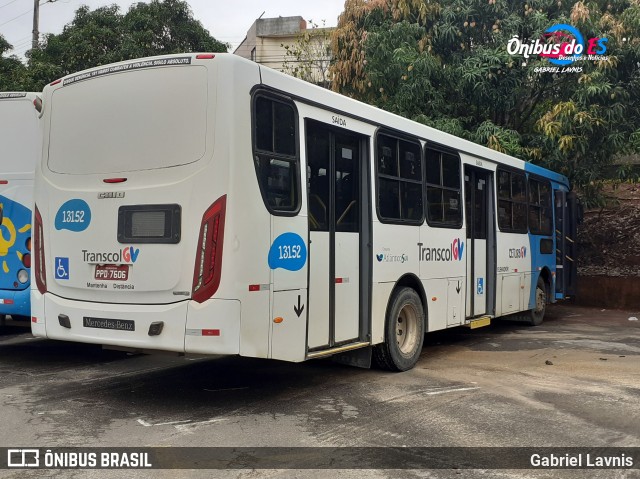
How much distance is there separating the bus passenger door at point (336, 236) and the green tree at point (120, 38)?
38.8 ft

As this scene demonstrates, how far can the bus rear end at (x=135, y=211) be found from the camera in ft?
18.7

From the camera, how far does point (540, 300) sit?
1319 cm

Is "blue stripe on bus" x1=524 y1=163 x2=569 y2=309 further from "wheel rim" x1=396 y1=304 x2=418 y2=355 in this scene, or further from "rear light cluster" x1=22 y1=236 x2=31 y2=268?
"rear light cluster" x1=22 y1=236 x2=31 y2=268

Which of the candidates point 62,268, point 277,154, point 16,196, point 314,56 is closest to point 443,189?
point 277,154

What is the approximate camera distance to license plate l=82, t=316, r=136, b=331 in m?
5.96

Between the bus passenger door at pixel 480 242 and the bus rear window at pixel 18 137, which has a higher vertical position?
the bus rear window at pixel 18 137

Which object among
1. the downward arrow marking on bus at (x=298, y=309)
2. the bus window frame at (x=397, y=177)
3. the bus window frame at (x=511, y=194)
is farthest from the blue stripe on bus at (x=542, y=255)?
the downward arrow marking on bus at (x=298, y=309)

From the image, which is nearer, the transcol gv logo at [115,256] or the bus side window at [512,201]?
the transcol gv logo at [115,256]

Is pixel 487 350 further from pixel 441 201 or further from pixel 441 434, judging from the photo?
pixel 441 434

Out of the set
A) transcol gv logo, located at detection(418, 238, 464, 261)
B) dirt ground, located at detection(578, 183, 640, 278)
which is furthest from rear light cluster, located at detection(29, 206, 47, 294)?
dirt ground, located at detection(578, 183, 640, 278)

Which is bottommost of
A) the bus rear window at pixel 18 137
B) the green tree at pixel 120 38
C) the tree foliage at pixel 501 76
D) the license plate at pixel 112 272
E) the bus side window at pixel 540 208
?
the license plate at pixel 112 272

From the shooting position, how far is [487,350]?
1007cm

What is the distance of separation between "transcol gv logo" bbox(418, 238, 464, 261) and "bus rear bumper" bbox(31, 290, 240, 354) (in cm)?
352

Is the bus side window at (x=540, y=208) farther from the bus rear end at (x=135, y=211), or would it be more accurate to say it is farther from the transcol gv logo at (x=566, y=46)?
the bus rear end at (x=135, y=211)
